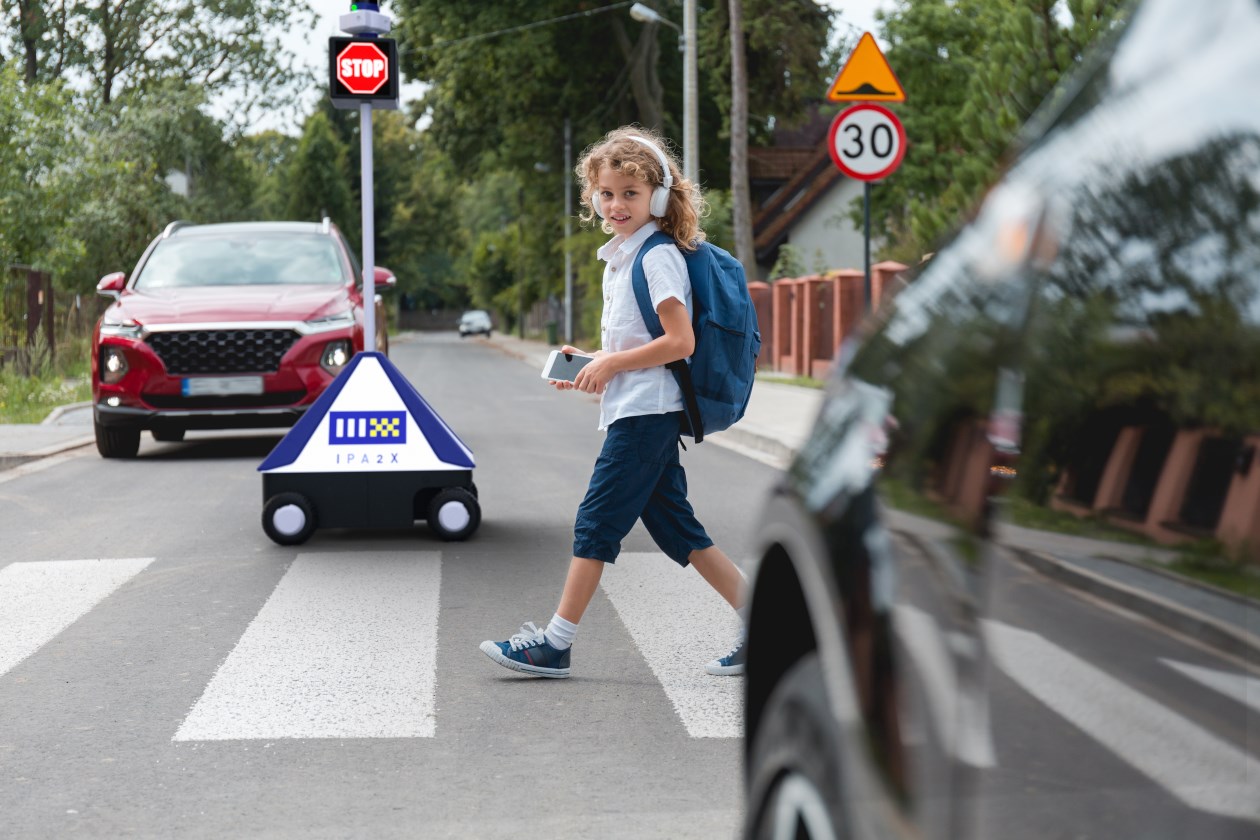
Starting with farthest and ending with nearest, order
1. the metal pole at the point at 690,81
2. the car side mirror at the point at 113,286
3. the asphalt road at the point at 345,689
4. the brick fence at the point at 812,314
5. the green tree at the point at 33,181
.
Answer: the metal pole at the point at 690,81 < the brick fence at the point at 812,314 < the green tree at the point at 33,181 < the car side mirror at the point at 113,286 < the asphalt road at the point at 345,689

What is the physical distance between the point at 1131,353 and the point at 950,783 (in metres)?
0.47

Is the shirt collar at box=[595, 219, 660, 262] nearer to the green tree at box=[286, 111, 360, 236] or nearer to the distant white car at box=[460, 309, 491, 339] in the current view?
the green tree at box=[286, 111, 360, 236]

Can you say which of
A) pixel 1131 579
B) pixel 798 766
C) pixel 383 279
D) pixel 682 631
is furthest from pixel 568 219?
pixel 1131 579

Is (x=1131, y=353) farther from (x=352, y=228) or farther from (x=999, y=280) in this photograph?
(x=352, y=228)

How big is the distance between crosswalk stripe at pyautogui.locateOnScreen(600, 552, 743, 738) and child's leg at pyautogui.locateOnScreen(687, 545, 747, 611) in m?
0.28

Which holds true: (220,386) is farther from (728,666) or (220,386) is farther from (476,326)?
(476,326)

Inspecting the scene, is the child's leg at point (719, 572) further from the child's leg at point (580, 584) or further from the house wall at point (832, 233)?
the house wall at point (832, 233)

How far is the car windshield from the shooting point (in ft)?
45.8

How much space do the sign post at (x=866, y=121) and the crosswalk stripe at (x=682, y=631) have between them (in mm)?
6224

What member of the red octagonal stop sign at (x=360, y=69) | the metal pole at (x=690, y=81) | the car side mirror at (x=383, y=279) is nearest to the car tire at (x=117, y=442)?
the car side mirror at (x=383, y=279)

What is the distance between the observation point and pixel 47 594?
23.1 feet

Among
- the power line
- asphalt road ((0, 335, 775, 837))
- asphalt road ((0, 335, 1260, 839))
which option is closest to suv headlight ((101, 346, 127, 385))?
asphalt road ((0, 335, 1260, 839))

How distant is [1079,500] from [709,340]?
11.2 feet

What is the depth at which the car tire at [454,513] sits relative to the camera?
335 inches
